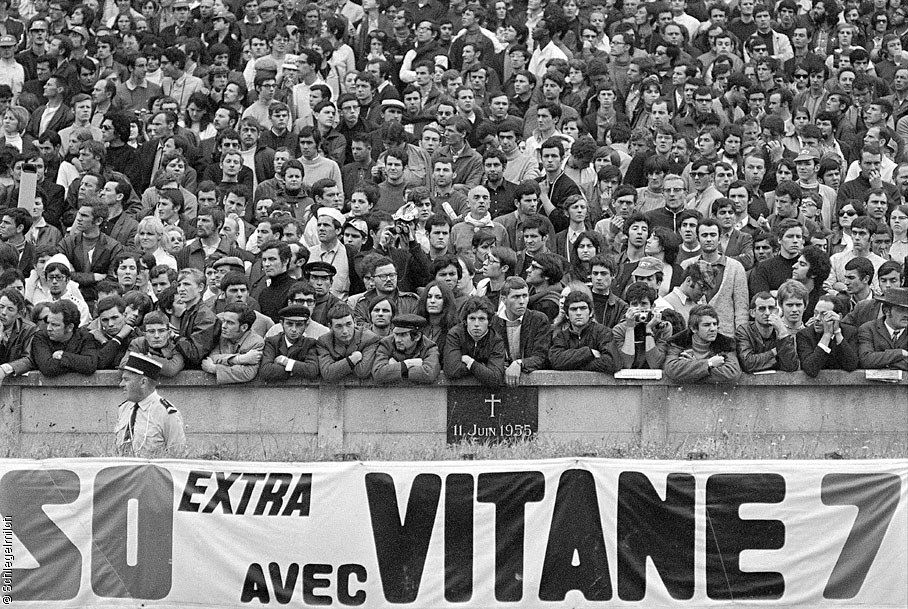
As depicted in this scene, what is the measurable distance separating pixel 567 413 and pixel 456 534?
158 inches

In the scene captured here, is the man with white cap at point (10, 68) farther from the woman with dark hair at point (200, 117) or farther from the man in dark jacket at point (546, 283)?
the man in dark jacket at point (546, 283)

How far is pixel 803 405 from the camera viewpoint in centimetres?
1666

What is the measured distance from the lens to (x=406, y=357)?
55.0ft

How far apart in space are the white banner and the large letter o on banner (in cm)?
1

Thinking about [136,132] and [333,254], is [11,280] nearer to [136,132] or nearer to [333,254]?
[333,254]

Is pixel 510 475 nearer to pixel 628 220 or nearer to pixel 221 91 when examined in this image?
pixel 628 220

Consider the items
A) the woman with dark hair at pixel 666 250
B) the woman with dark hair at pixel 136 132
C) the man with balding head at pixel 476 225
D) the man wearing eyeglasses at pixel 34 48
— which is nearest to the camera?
the woman with dark hair at pixel 666 250

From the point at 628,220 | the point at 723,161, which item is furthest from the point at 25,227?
the point at 723,161

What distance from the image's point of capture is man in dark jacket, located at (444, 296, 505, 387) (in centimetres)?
1647

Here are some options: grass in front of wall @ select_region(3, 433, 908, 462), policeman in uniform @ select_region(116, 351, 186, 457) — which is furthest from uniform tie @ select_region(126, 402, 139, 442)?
grass in front of wall @ select_region(3, 433, 908, 462)

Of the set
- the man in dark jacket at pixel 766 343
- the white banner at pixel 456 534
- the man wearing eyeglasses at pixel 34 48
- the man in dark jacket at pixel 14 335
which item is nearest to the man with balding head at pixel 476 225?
the man in dark jacket at pixel 766 343

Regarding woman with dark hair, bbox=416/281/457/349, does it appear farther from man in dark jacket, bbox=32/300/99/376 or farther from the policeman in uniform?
man in dark jacket, bbox=32/300/99/376

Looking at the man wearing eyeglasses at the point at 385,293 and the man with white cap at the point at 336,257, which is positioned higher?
the man with white cap at the point at 336,257

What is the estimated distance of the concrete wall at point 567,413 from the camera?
1662cm
